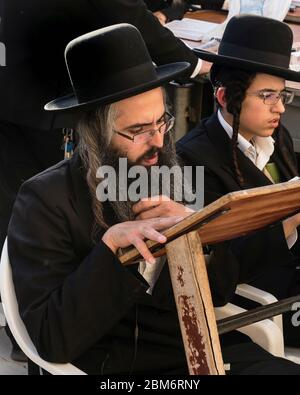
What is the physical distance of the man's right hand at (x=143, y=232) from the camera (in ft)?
6.17

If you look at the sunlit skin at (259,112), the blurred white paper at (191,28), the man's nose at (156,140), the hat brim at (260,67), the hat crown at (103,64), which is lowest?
the blurred white paper at (191,28)

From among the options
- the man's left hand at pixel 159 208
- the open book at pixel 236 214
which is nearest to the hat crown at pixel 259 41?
the open book at pixel 236 214

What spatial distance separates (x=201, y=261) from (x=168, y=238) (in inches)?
4.5

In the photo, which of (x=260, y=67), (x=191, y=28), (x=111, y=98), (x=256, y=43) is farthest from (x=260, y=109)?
(x=191, y=28)

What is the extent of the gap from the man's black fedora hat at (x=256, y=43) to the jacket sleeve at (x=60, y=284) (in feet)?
3.72

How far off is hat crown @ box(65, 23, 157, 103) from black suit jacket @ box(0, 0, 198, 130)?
43.2 inches

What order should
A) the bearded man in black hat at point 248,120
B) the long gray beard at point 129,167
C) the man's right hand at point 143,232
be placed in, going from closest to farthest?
the man's right hand at point 143,232, the long gray beard at point 129,167, the bearded man in black hat at point 248,120

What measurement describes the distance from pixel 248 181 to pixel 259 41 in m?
0.54

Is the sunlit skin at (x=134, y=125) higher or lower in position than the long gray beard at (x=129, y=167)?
higher

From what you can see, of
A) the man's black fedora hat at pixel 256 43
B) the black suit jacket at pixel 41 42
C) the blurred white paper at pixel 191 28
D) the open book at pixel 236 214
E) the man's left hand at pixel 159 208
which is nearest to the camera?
the open book at pixel 236 214

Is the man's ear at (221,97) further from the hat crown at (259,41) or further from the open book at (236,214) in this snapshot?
the open book at (236,214)

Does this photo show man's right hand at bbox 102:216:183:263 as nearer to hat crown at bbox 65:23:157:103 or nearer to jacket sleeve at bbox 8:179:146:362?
jacket sleeve at bbox 8:179:146:362

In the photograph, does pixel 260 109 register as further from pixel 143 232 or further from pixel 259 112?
→ pixel 143 232
